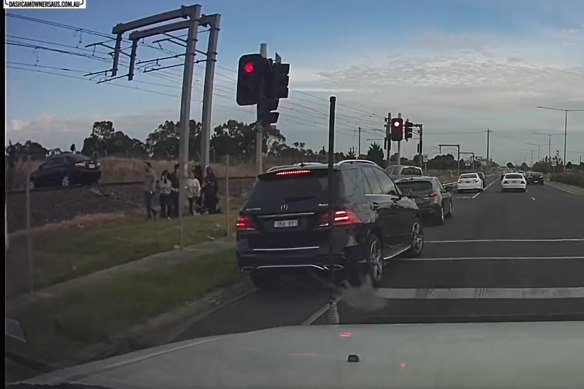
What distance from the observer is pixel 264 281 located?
1082 centimetres

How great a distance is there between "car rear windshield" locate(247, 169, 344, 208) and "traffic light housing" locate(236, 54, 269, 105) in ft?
7.04

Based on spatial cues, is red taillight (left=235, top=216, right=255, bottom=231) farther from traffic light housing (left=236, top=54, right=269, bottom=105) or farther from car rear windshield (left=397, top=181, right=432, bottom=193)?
car rear windshield (left=397, top=181, right=432, bottom=193)

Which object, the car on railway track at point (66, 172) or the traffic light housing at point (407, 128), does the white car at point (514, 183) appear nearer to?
the traffic light housing at point (407, 128)

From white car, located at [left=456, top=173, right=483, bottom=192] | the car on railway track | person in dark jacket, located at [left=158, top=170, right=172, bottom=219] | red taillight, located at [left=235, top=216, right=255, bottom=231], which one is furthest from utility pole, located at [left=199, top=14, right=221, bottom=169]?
white car, located at [left=456, top=173, right=483, bottom=192]

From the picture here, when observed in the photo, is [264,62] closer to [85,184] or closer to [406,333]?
[85,184]

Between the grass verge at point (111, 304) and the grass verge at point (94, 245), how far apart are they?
589mm

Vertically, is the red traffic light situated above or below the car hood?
above

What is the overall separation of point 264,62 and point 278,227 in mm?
3145

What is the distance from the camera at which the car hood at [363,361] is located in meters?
3.51

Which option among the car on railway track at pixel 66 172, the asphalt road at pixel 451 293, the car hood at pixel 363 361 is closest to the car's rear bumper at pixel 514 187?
the asphalt road at pixel 451 293

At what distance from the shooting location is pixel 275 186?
33.9ft

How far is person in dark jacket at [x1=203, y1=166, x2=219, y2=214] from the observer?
63.9ft

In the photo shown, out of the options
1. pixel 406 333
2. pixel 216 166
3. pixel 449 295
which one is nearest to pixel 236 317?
pixel 449 295

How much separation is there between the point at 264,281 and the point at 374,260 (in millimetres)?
1598
